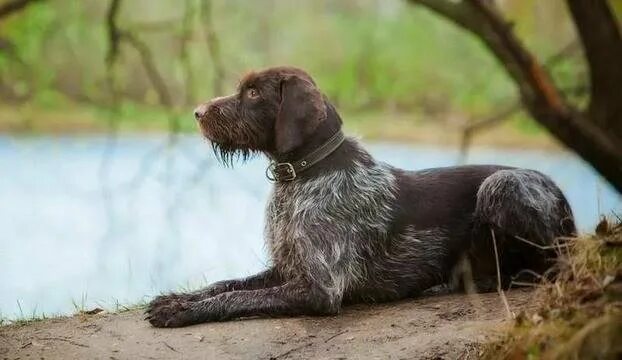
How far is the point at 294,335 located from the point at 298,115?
1016 millimetres

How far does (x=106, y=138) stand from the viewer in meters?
7.06

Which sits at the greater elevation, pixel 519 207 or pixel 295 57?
pixel 295 57

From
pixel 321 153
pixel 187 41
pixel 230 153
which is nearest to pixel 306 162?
A: pixel 321 153

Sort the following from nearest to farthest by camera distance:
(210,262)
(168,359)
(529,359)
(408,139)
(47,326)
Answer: (529,359) → (168,359) → (47,326) → (210,262) → (408,139)

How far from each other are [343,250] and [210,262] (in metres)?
2.00

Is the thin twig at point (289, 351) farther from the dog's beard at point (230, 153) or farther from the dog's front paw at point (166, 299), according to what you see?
the dog's beard at point (230, 153)

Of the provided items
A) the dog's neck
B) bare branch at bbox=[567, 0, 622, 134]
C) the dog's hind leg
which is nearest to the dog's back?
the dog's hind leg

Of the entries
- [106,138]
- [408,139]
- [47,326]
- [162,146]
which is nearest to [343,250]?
[47,326]

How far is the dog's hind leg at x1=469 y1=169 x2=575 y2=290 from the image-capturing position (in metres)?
4.71

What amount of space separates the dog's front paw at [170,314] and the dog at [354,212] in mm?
68

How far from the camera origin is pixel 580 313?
3.25 meters

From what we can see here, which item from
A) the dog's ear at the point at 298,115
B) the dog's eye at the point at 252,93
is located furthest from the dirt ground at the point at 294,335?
the dog's eye at the point at 252,93

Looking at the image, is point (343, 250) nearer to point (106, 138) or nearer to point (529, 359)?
point (529, 359)

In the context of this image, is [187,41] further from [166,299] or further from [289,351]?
[289,351]
